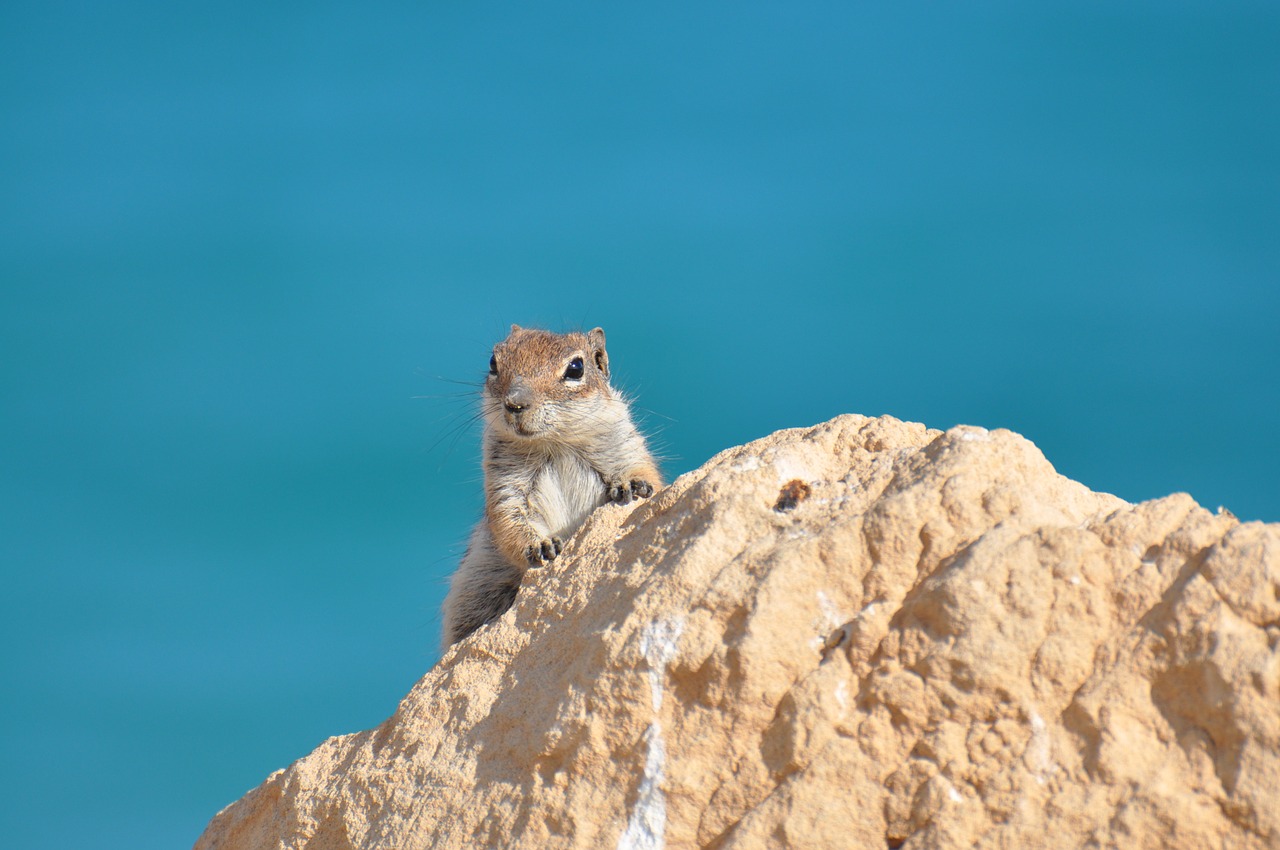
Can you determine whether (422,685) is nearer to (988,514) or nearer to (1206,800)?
(988,514)

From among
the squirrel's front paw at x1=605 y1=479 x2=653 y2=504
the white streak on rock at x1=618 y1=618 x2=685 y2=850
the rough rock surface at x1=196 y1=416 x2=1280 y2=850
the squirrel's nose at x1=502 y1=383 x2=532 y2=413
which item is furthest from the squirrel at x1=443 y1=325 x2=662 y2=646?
the white streak on rock at x1=618 y1=618 x2=685 y2=850

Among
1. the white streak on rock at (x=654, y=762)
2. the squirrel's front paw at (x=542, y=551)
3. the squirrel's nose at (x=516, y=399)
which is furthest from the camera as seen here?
the squirrel's nose at (x=516, y=399)

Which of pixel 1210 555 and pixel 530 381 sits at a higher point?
pixel 530 381

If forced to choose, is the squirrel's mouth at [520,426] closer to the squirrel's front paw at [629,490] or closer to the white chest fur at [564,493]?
the white chest fur at [564,493]

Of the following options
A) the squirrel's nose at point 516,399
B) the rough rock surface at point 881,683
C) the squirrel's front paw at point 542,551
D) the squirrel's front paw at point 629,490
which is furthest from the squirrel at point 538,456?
the rough rock surface at point 881,683

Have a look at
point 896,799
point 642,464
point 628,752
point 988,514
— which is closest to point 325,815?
point 628,752

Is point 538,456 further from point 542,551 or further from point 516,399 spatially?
point 542,551

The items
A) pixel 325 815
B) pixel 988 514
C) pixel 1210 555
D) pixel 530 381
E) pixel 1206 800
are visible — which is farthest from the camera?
pixel 530 381
